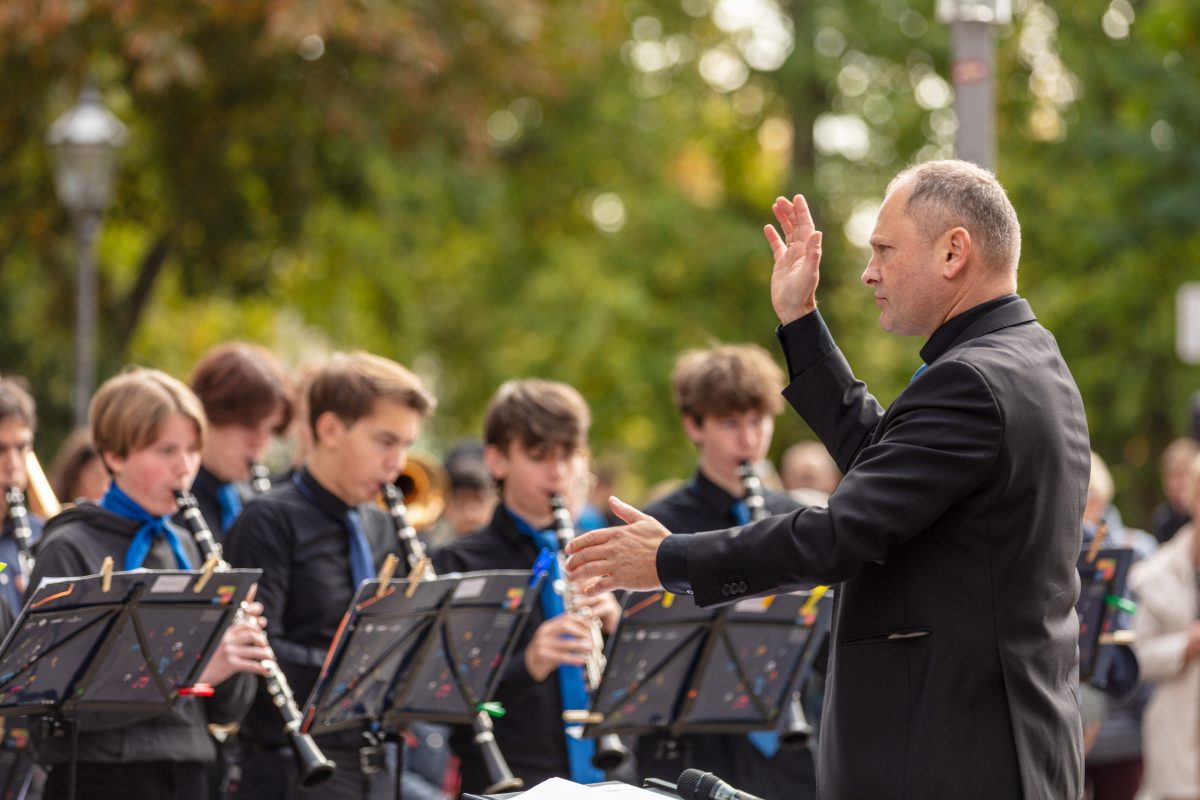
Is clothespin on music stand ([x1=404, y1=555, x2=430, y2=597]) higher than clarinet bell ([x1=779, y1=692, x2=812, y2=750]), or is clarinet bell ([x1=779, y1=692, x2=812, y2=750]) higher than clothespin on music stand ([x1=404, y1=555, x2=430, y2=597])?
clothespin on music stand ([x1=404, y1=555, x2=430, y2=597])

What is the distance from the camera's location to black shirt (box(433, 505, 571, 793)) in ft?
19.1

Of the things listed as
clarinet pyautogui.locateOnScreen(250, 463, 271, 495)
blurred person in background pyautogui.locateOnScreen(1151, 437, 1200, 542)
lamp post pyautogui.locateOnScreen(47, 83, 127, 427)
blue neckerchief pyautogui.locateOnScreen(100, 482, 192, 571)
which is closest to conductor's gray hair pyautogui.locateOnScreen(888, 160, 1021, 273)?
blue neckerchief pyautogui.locateOnScreen(100, 482, 192, 571)

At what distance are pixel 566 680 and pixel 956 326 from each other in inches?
104

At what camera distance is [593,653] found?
5730 mm

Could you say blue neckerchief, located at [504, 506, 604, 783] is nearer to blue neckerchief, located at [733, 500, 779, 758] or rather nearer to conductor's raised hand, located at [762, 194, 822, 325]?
blue neckerchief, located at [733, 500, 779, 758]

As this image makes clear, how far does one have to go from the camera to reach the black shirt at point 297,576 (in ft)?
18.2

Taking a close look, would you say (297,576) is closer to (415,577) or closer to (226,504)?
(415,577)

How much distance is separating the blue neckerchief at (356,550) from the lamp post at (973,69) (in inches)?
117

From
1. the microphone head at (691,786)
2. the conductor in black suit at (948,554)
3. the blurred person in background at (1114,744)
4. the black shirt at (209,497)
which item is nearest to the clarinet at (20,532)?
the black shirt at (209,497)

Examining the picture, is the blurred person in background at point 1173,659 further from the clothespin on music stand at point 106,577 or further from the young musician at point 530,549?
the clothespin on music stand at point 106,577

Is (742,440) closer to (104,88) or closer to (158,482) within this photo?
(158,482)

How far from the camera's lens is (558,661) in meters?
5.57

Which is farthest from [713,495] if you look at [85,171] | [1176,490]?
[85,171]

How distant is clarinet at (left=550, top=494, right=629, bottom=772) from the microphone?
2113mm
